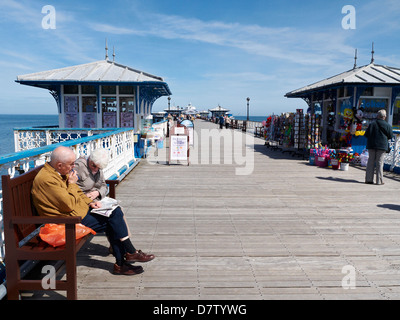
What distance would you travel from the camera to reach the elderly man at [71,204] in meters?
2.90

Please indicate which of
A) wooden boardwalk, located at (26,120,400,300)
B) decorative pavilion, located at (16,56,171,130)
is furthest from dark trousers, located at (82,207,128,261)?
decorative pavilion, located at (16,56,171,130)

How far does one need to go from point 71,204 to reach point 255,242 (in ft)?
7.66

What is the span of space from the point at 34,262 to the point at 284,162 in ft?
31.2

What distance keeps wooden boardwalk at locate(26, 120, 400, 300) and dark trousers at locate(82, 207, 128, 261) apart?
292mm

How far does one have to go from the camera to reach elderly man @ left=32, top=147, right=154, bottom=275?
9.51 ft

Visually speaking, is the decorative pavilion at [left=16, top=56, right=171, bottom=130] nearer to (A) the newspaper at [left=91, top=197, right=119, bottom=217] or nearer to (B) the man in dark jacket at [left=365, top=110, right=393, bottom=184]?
(B) the man in dark jacket at [left=365, top=110, right=393, bottom=184]

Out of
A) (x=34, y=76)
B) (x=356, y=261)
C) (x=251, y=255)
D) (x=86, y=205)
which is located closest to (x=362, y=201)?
(x=356, y=261)

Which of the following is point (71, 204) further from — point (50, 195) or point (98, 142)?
point (98, 142)

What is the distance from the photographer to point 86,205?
129 inches

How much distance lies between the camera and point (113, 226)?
130 inches

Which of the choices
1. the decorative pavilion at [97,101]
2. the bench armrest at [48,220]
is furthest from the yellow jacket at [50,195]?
the decorative pavilion at [97,101]

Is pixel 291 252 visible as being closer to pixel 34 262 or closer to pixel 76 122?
pixel 34 262

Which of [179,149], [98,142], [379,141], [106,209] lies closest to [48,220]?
[106,209]
